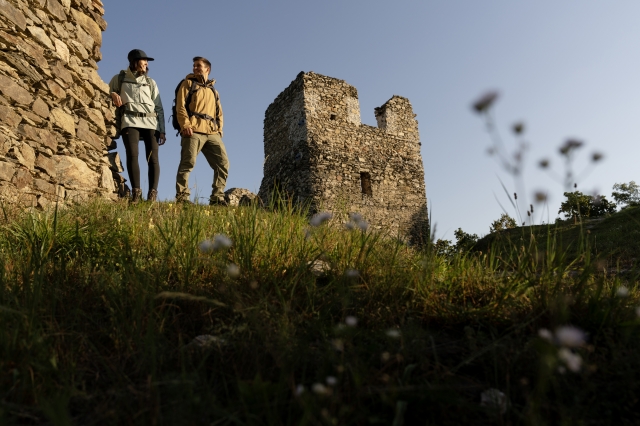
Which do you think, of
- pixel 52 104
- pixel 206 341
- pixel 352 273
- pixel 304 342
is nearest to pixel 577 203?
pixel 352 273

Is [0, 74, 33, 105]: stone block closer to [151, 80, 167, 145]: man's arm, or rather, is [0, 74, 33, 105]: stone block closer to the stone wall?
the stone wall

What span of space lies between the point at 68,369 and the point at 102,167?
150 inches

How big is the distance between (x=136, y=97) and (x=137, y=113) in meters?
0.18

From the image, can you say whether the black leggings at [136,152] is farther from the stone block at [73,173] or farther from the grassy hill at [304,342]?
the grassy hill at [304,342]

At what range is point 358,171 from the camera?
13.4m

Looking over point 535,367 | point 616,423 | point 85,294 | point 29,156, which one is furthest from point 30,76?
point 616,423

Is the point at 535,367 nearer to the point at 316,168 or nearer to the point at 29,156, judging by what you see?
the point at 29,156

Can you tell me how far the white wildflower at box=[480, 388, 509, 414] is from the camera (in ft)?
4.07

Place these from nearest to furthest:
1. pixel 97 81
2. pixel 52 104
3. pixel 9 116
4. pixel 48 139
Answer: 1. pixel 9 116
2. pixel 48 139
3. pixel 52 104
4. pixel 97 81

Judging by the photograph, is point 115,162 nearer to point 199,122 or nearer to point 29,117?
point 199,122

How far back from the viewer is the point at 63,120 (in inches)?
165

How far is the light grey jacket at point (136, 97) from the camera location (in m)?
5.02

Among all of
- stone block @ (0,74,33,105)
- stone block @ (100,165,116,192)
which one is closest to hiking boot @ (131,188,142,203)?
stone block @ (100,165,116,192)

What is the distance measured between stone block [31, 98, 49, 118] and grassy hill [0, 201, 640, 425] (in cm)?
193
